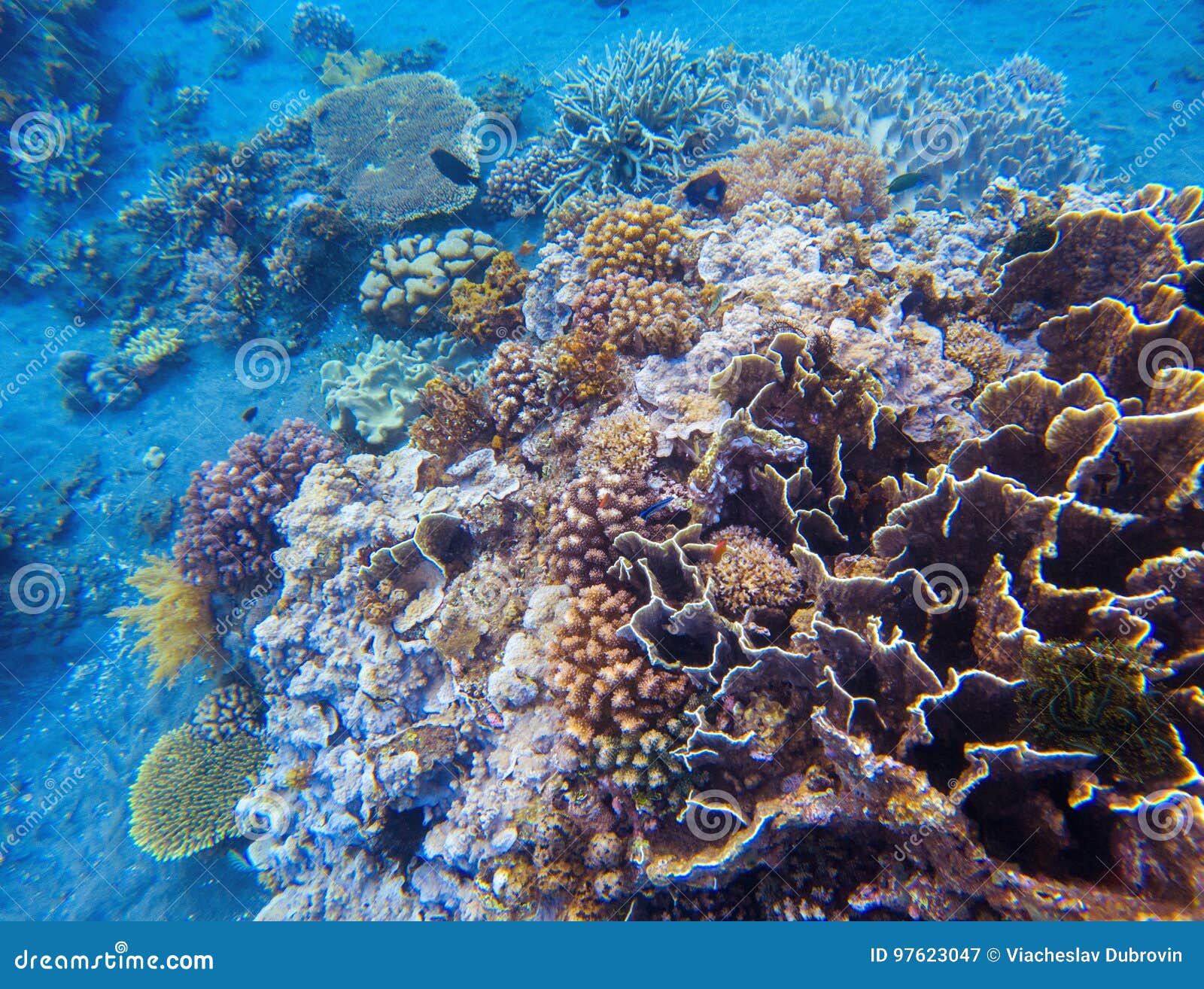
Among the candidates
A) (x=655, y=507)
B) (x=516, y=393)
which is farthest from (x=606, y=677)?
(x=516, y=393)

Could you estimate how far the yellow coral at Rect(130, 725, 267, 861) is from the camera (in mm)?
6203

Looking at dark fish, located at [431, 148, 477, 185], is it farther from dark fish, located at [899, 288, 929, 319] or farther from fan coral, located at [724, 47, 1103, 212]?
dark fish, located at [899, 288, 929, 319]

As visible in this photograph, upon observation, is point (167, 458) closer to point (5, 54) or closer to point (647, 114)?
point (647, 114)

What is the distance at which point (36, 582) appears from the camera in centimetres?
805

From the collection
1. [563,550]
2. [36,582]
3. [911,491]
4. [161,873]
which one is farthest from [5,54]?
[911,491]

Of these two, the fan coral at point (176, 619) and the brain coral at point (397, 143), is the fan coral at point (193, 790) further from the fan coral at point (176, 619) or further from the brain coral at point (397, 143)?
the brain coral at point (397, 143)

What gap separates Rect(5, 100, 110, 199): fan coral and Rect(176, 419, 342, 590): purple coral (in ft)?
36.9

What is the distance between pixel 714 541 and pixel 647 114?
22.6ft

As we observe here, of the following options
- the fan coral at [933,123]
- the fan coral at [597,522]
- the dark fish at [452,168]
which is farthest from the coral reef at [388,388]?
the fan coral at [933,123]

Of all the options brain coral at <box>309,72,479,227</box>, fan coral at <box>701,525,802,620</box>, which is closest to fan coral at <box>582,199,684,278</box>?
fan coral at <box>701,525,802,620</box>

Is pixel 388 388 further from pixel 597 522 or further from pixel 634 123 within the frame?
pixel 634 123

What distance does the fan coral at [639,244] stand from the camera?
4.96m

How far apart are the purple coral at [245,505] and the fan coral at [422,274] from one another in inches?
81.8

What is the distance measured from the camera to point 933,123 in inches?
324
